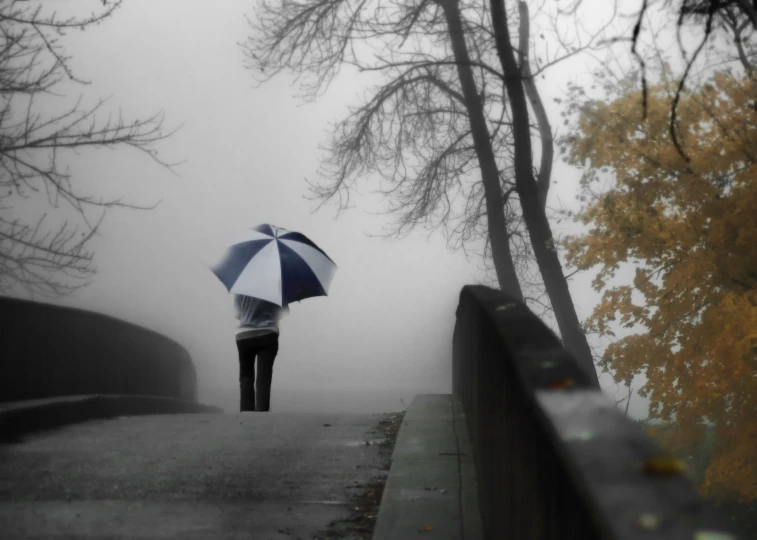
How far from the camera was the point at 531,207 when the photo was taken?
12.7 metres

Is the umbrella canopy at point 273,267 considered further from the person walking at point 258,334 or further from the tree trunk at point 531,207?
the tree trunk at point 531,207

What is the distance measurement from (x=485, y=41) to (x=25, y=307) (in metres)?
10.2

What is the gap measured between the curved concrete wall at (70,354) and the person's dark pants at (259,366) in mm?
2168

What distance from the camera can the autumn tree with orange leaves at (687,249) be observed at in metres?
14.7

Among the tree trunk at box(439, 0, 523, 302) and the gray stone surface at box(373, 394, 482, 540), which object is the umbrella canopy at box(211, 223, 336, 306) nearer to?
the gray stone surface at box(373, 394, 482, 540)

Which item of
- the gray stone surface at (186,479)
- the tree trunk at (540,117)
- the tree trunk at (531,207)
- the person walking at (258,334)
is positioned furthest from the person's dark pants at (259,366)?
the tree trunk at (540,117)

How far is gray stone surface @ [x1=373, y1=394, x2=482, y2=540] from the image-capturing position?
3.63m

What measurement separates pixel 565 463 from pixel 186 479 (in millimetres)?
3729

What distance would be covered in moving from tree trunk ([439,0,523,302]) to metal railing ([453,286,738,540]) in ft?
37.4

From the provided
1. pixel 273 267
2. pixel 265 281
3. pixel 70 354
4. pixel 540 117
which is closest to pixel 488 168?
pixel 540 117

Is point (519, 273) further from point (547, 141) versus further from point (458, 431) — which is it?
point (458, 431)

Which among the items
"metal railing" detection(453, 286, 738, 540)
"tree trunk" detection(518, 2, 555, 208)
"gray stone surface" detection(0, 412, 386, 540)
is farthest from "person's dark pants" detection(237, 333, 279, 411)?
"tree trunk" detection(518, 2, 555, 208)

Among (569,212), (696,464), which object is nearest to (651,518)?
(569,212)

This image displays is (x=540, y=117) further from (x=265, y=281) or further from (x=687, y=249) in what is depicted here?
(x=265, y=281)
